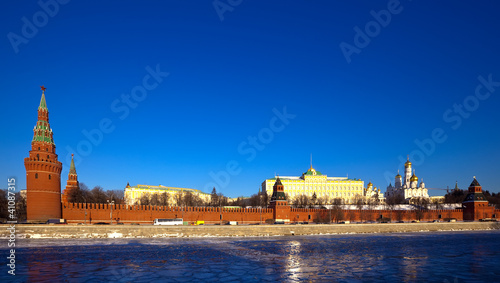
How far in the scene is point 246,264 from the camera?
72.6ft

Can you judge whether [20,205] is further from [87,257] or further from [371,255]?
[371,255]

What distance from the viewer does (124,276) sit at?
18516mm

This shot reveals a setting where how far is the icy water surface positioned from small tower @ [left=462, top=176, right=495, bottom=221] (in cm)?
4390

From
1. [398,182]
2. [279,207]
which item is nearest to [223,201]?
[279,207]

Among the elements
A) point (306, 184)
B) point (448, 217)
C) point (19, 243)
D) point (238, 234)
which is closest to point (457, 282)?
point (238, 234)

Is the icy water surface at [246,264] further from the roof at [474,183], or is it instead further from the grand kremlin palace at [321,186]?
the grand kremlin palace at [321,186]

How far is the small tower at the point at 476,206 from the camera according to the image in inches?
2729

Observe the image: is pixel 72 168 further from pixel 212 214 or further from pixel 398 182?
pixel 398 182

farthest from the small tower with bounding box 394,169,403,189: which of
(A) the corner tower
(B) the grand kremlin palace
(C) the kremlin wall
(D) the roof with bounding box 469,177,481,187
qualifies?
(A) the corner tower

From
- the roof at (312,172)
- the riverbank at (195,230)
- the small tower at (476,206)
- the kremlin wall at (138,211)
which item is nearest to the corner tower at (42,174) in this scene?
the kremlin wall at (138,211)

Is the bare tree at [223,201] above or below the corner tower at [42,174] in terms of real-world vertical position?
below

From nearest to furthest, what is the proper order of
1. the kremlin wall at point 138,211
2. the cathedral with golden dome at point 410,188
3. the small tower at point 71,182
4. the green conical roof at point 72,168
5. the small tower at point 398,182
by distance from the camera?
the kremlin wall at point 138,211, the small tower at point 71,182, the green conical roof at point 72,168, the cathedral with golden dome at point 410,188, the small tower at point 398,182

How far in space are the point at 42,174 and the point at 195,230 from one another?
61.3 ft

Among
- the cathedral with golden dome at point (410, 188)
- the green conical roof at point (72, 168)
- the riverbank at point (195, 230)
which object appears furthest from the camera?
the cathedral with golden dome at point (410, 188)
